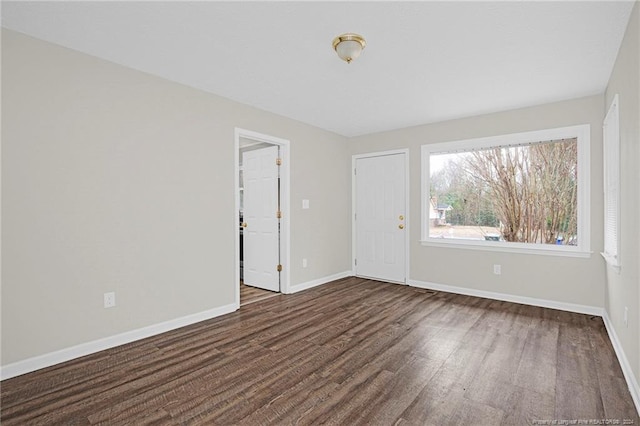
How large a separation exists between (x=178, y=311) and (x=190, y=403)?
4.64 ft

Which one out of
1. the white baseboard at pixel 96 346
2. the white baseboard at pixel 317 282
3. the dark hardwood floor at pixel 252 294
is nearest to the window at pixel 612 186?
the white baseboard at pixel 317 282

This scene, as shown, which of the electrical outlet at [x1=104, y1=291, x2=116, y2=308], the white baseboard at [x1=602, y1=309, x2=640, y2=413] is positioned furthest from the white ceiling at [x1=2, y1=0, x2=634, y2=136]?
the white baseboard at [x1=602, y1=309, x2=640, y2=413]

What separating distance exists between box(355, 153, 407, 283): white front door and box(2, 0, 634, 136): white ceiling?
5.27 feet

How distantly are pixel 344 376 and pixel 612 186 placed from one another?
287 cm

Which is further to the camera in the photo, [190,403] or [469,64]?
[469,64]

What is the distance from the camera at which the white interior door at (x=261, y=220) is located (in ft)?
14.9

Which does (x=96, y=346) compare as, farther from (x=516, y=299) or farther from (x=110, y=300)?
(x=516, y=299)

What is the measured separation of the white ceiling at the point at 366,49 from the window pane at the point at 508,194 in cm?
72

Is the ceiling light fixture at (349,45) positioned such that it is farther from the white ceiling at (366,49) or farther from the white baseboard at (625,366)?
the white baseboard at (625,366)

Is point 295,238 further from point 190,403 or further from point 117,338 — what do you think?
point 190,403

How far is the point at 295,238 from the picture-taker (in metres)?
4.60

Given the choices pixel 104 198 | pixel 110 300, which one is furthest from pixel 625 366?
pixel 104 198

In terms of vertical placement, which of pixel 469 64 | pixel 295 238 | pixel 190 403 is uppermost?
pixel 469 64

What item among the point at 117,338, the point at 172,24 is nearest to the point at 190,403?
the point at 117,338
